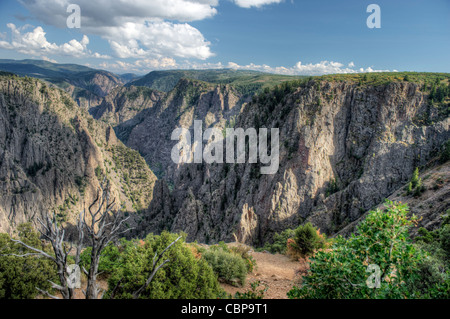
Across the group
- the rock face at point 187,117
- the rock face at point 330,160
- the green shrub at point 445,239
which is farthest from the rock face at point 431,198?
the rock face at point 187,117

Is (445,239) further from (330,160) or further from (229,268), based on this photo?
(330,160)

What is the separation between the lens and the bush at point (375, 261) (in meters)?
6.09

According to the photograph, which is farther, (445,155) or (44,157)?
(44,157)

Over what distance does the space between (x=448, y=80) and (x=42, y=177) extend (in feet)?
389

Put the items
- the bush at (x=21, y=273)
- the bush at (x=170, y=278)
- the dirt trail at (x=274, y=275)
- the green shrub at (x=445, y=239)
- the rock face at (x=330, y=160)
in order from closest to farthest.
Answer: the bush at (x=170, y=278) < the bush at (x=21, y=273) < the dirt trail at (x=274, y=275) < the green shrub at (x=445, y=239) < the rock face at (x=330, y=160)

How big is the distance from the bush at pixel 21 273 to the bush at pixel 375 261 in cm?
1284

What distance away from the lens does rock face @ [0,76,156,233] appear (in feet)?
258

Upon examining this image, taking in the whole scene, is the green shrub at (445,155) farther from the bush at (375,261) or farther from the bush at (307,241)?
the bush at (375,261)

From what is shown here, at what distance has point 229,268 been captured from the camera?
15328mm

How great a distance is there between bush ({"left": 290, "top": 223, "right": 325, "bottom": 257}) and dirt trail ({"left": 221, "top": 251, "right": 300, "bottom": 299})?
128 centimetres

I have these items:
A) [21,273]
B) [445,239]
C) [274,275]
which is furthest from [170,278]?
[445,239]

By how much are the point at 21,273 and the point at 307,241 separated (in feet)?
66.6

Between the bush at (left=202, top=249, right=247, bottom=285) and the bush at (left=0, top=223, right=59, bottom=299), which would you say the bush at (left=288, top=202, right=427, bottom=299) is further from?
the bush at (left=0, top=223, right=59, bottom=299)

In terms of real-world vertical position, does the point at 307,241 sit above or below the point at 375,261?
below
